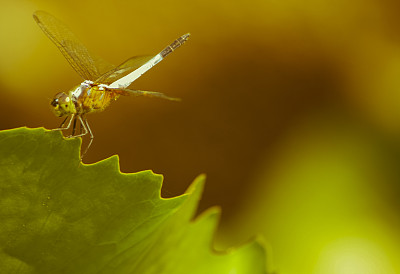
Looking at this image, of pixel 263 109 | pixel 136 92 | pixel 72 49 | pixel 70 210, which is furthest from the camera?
pixel 263 109

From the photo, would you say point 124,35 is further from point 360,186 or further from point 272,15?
point 360,186

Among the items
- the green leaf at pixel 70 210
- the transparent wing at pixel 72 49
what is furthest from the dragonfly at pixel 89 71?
the green leaf at pixel 70 210

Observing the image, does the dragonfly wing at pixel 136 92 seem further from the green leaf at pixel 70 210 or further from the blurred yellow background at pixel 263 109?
the blurred yellow background at pixel 263 109

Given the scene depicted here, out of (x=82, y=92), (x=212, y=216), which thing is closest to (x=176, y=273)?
(x=212, y=216)

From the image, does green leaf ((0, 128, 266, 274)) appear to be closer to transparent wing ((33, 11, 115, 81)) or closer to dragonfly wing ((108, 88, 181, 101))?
dragonfly wing ((108, 88, 181, 101))

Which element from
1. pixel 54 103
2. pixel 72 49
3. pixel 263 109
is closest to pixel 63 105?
pixel 54 103

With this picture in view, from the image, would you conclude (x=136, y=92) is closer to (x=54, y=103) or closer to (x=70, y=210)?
(x=54, y=103)

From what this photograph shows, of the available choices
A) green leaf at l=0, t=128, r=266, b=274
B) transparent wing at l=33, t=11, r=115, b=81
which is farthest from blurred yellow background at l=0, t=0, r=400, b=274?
green leaf at l=0, t=128, r=266, b=274

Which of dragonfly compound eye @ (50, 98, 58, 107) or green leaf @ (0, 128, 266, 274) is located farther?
dragonfly compound eye @ (50, 98, 58, 107)
